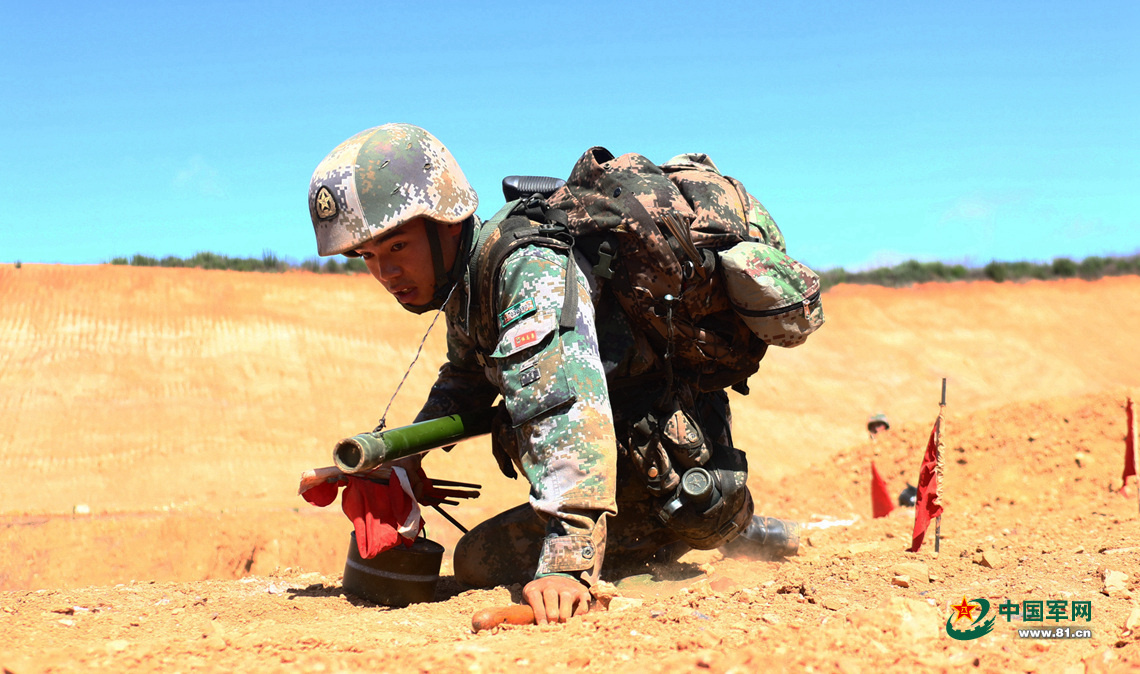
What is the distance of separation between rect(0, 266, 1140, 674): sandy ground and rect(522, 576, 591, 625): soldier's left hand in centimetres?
9

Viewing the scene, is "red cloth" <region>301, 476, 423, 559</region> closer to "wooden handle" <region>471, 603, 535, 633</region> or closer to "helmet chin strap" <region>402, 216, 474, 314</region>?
"helmet chin strap" <region>402, 216, 474, 314</region>

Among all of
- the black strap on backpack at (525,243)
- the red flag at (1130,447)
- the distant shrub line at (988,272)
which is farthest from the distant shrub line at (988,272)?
the black strap on backpack at (525,243)

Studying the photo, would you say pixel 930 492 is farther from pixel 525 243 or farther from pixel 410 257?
pixel 410 257

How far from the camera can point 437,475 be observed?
1247cm

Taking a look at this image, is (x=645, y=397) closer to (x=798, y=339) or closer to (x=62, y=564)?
(x=798, y=339)

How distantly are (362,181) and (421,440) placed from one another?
41.9 inches

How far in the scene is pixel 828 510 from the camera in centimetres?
926

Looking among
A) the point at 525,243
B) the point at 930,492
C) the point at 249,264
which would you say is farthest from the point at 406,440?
the point at 249,264

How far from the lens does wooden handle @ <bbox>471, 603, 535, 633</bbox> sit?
8.97 feet

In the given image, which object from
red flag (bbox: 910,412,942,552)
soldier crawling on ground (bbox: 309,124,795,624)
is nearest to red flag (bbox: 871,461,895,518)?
red flag (bbox: 910,412,942,552)

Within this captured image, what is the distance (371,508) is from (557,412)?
3.44ft

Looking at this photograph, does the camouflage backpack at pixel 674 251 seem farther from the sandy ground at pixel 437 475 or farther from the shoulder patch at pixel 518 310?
the sandy ground at pixel 437 475

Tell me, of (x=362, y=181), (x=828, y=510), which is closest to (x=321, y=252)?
(x=362, y=181)

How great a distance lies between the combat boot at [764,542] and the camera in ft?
16.4
